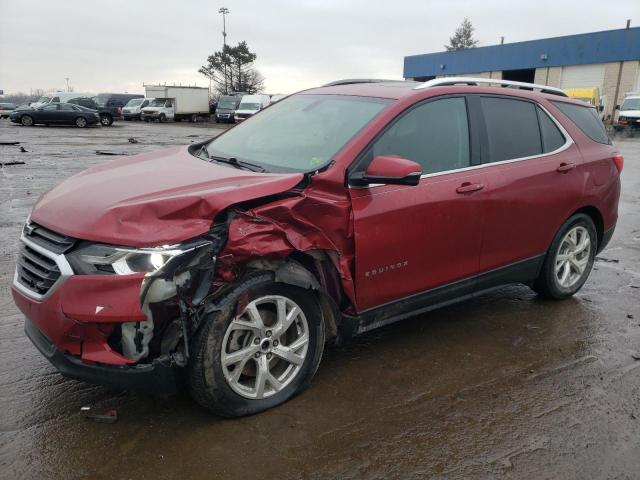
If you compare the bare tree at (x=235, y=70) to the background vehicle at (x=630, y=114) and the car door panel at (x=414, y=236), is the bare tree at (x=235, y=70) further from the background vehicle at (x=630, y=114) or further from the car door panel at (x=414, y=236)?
the car door panel at (x=414, y=236)

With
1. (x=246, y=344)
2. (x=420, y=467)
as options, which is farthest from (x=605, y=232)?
(x=246, y=344)

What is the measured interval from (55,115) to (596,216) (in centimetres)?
3295

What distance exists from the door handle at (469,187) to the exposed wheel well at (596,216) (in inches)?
54.5

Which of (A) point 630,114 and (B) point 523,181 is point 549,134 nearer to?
(B) point 523,181

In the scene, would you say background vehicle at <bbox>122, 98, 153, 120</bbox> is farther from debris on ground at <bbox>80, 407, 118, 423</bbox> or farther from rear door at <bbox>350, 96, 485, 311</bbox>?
debris on ground at <bbox>80, 407, 118, 423</bbox>

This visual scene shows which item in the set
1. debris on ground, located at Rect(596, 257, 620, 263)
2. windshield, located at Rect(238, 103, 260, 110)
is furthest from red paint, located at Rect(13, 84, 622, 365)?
windshield, located at Rect(238, 103, 260, 110)

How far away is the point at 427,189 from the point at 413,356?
117 cm

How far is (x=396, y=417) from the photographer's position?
10.4 feet

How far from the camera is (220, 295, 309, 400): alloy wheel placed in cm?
297

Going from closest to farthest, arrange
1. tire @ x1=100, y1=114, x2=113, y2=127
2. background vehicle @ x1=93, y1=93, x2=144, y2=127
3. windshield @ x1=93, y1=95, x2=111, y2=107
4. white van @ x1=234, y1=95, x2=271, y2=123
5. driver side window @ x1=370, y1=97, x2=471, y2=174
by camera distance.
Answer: driver side window @ x1=370, y1=97, x2=471, y2=174, tire @ x1=100, y1=114, x2=113, y2=127, white van @ x1=234, y1=95, x2=271, y2=123, background vehicle @ x1=93, y1=93, x2=144, y2=127, windshield @ x1=93, y1=95, x2=111, y2=107

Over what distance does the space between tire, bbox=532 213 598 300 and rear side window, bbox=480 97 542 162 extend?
810mm

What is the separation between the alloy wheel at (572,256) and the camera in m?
4.85

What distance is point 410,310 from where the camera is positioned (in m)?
3.76

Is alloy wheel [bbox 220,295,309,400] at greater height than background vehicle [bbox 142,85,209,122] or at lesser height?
lesser
